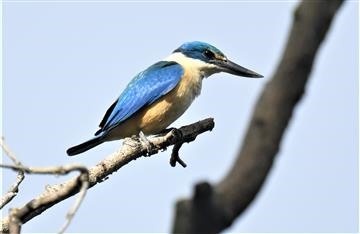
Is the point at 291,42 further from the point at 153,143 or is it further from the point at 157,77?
the point at 157,77

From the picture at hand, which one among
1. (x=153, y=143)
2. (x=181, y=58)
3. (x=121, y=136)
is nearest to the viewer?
(x=153, y=143)

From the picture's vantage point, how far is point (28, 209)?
2.29 meters

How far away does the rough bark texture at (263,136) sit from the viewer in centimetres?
133

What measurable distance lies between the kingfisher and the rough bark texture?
4433 millimetres

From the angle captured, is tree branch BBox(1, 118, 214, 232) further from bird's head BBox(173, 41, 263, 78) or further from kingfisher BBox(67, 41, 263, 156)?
bird's head BBox(173, 41, 263, 78)

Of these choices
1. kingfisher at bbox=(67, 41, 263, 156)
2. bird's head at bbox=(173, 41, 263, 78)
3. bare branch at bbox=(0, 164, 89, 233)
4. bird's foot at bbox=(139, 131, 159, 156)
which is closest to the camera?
bare branch at bbox=(0, 164, 89, 233)

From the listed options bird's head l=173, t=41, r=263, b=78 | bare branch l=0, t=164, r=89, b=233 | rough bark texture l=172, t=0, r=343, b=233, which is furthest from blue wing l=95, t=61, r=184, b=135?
rough bark texture l=172, t=0, r=343, b=233

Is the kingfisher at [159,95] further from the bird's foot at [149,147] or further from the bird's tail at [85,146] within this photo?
the bird's foot at [149,147]

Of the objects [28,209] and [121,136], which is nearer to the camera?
[28,209]

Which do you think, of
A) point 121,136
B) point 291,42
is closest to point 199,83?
point 121,136

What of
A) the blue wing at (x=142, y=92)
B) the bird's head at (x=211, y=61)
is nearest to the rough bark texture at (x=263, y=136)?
the blue wing at (x=142, y=92)

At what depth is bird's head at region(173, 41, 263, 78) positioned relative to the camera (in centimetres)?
682

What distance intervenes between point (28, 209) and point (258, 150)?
3.89 feet

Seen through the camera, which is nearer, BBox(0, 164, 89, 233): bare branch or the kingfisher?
BBox(0, 164, 89, 233): bare branch
